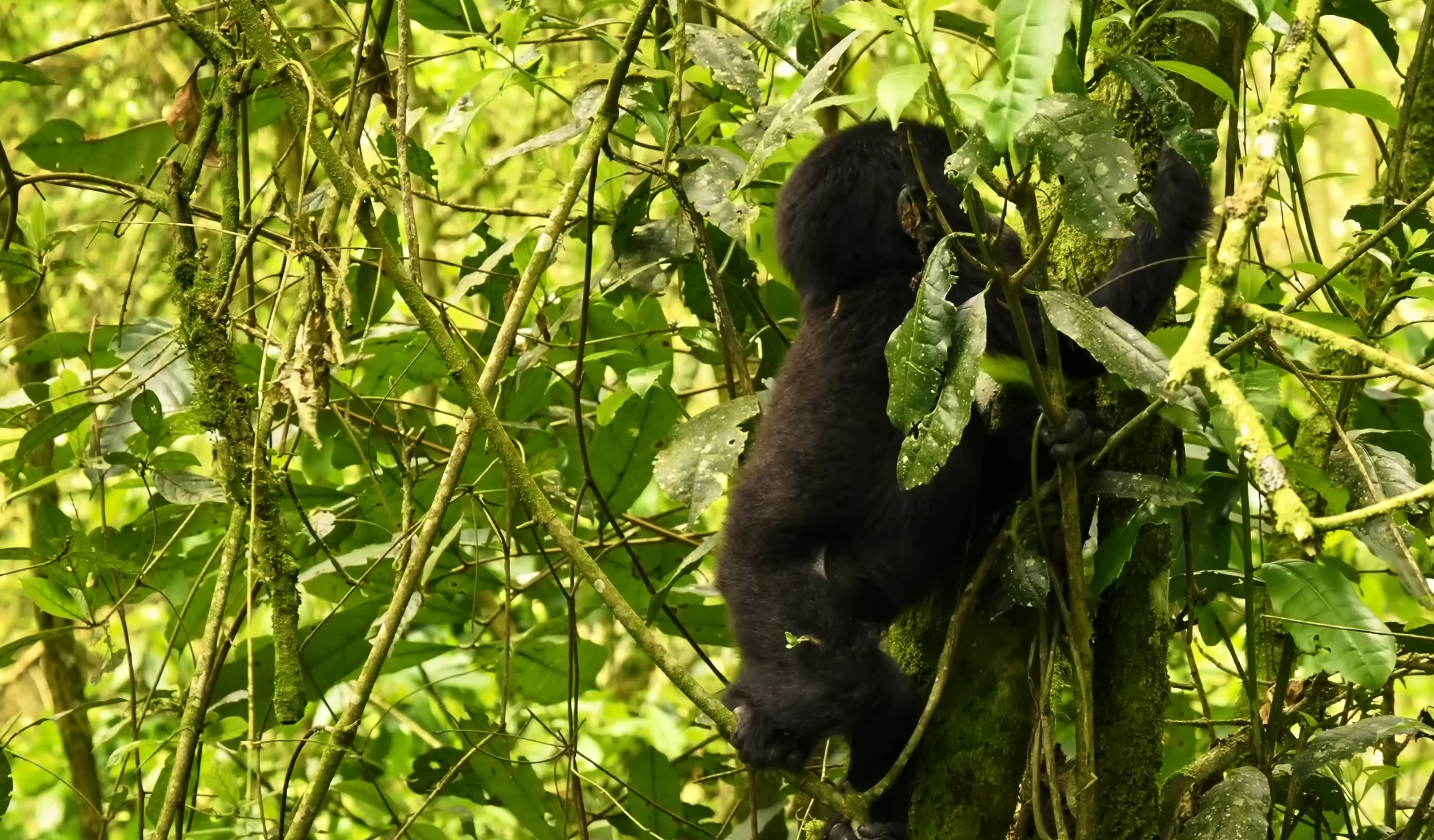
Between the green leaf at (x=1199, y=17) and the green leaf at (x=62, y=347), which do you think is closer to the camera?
the green leaf at (x=1199, y=17)

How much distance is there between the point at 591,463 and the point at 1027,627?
Answer: 5.19 ft

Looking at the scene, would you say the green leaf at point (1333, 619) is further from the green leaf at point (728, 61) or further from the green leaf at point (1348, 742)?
the green leaf at point (728, 61)

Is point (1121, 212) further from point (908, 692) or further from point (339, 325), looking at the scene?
point (339, 325)

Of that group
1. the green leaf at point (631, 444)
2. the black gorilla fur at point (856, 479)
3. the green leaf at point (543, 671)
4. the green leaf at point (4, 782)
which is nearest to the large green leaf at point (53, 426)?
the green leaf at point (4, 782)

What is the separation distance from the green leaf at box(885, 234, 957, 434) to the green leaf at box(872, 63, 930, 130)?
15.5 inches

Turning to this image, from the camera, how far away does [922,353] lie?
210cm

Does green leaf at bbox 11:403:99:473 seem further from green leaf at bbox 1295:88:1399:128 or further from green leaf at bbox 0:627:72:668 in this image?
green leaf at bbox 1295:88:1399:128

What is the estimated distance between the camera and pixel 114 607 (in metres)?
3.42

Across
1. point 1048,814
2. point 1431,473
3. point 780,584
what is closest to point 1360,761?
point 1431,473

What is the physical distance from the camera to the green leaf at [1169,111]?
7.28 ft

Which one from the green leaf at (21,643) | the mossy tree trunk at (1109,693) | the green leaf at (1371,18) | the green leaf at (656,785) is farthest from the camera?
the green leaf at (656,785)

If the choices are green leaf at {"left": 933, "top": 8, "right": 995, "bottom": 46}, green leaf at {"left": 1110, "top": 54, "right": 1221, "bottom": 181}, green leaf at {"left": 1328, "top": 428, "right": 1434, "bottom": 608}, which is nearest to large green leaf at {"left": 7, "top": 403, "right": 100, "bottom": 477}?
green leaf at {"left": 933, "top": 8, "right": 995, "bottom": 46}

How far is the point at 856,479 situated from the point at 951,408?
1.32m

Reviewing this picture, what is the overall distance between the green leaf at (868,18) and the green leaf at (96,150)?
8.98 ft
